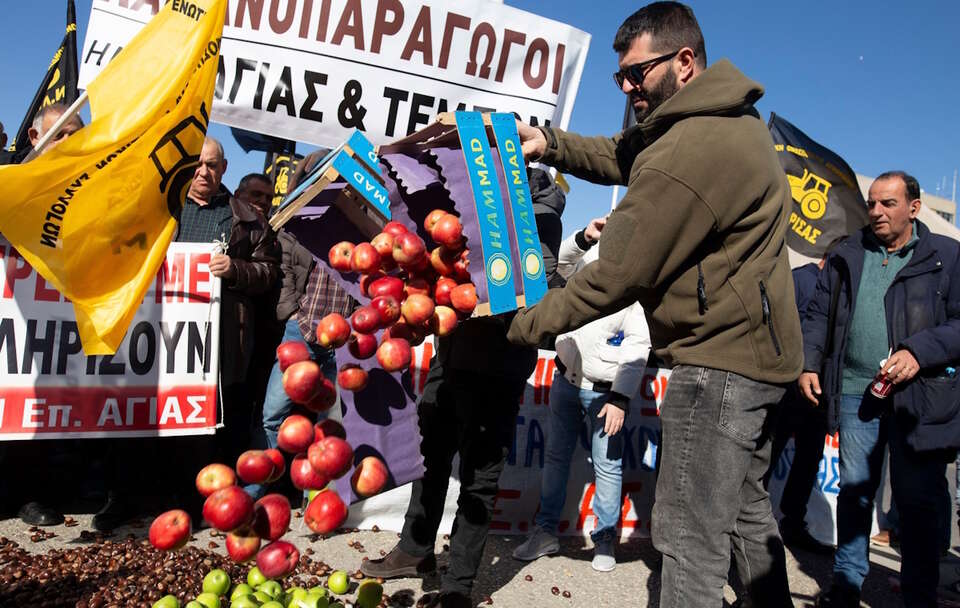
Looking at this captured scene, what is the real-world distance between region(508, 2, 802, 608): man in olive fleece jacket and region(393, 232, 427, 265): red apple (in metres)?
0.46

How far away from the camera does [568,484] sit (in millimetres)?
5047

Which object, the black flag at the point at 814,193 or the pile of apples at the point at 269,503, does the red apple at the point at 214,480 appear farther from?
the black flag at the point at 814,193

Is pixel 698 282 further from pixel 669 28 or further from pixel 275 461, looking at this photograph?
pixel 275 461

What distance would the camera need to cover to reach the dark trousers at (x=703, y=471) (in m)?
2.41

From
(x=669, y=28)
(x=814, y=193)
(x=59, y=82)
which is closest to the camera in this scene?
(x=669, y=28)

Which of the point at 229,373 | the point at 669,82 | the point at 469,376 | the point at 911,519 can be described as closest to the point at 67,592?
the point at 229,373

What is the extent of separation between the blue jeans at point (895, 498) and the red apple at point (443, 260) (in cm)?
285

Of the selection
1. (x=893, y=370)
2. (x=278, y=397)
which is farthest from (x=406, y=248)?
(x=893, y=370)

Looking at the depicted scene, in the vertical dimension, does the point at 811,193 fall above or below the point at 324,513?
above

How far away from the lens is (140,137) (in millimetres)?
3268

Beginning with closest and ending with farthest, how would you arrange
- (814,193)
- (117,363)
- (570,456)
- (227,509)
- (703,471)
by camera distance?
(227,509) < (703,471) < (117,363) < (570,456) < (814,193)

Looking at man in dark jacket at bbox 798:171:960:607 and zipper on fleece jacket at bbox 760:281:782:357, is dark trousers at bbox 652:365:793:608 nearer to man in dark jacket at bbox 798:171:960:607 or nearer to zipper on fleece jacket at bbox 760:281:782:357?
zipper on fleece jacket at bbox 760:281:782:357

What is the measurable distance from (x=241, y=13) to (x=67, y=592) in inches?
137

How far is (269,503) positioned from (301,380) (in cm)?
38
